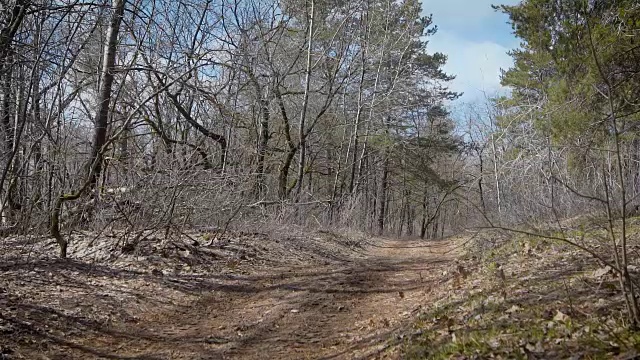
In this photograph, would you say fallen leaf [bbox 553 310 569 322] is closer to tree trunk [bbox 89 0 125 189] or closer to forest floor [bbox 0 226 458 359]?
forest floor [bbox 0 226 458 359]

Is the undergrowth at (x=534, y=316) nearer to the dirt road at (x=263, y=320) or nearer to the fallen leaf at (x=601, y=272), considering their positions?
the fallen leaf at (x=601, y=272)

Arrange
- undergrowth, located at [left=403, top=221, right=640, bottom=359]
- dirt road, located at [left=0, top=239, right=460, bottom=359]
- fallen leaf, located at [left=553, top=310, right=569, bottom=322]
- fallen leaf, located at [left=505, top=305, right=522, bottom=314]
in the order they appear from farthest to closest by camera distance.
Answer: dirt road, located at [left=0, top=239, right=460, bottom=359] → fallen leaf, located at [left=505, top=305, right=522, bottom=314] → fallen leaf, located at [left=553, top=310, right=569, bottom=322] → undergrowth, located at [left=403, top=221, right=640, bottom=359]

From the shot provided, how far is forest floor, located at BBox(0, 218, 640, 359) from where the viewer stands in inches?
165

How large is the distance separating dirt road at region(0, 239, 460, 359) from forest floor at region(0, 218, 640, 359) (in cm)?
2

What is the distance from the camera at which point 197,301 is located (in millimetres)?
7121

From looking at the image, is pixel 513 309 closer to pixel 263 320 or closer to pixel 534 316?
pixel 534 316

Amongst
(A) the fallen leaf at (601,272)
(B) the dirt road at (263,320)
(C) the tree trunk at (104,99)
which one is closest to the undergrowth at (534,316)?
(A) the fallen leaf at (601,272)

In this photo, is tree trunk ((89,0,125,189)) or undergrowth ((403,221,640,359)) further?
tree trunk ((89,0,125,189))

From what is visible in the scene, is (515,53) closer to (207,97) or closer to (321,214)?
(321,214)

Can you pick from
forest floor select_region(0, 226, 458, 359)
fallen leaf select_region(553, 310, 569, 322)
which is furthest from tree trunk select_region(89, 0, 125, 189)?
fallen leaf select_region(553, 310, 569, 322)

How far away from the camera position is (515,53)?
1867 cm

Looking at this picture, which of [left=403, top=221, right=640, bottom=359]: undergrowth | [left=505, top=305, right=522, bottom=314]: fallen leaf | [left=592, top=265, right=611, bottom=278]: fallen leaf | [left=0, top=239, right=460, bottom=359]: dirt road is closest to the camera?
[left=403, top=221, right=640, bottom=359]: undergrowth

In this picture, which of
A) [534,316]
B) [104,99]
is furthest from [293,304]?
[104,99]

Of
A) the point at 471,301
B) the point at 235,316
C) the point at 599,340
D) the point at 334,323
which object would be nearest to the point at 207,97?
the point at 235,316
